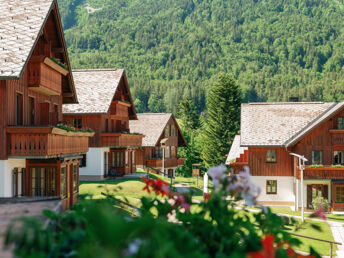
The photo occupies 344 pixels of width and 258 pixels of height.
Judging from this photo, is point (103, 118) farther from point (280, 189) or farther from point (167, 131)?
point (167, 131)

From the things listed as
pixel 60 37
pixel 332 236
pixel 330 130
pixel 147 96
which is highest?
pixel 147 96

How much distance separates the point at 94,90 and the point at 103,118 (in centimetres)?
224

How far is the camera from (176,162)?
5912 cm

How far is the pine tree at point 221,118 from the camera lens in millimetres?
70188

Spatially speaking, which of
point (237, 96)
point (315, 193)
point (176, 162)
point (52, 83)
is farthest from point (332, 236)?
point (237, 96)

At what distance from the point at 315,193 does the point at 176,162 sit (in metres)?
23.5

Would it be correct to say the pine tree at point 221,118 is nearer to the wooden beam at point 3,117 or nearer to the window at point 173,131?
the window at point 173,131

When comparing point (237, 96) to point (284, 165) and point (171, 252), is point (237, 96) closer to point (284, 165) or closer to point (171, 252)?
point (284, 165)

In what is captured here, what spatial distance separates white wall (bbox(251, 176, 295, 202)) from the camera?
134ft

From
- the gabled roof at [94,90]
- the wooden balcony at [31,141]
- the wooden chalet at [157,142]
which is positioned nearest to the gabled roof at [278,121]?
the wooden chalet at [157,142]

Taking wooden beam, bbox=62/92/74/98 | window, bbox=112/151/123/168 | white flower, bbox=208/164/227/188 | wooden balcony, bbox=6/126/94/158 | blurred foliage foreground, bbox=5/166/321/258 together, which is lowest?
window, bbox=112/151/123/168

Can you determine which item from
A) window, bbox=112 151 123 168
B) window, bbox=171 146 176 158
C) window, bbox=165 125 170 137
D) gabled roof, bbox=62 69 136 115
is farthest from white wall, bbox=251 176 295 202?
window, bbox=171 146 176 158

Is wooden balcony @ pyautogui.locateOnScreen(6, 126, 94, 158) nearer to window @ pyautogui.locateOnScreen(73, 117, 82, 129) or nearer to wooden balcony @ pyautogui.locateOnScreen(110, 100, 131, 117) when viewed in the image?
window @ pyautogui.locateOnScreen(73, 117, 82, 129)

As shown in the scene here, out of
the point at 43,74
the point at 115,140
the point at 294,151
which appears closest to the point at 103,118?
the point at 115,140
